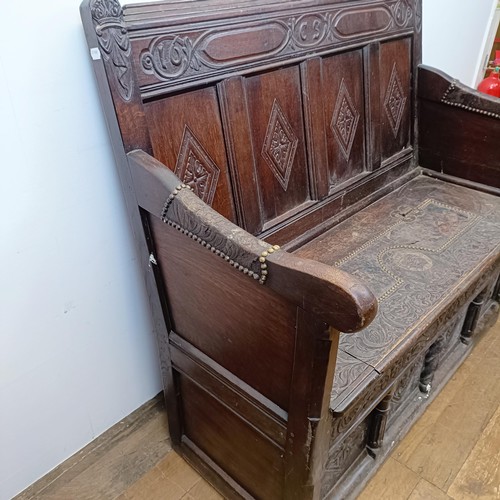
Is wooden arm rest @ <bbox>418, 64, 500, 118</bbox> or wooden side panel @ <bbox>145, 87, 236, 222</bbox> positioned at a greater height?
wooden side panel @ <bbox>145, 87, 236, 222</bbox>

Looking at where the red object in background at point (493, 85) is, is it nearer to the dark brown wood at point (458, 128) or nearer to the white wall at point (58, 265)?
the dark brown wood at point (458, 128)

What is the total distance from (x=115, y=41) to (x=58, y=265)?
0.50m

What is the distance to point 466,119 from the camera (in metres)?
1.57

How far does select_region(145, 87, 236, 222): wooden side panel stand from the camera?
954 mm

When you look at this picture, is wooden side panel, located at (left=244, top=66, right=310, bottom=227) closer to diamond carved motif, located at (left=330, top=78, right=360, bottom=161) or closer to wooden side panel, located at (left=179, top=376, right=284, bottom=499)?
diamond carved motif, located at (left=330, top=78, right=360, bottom=161)

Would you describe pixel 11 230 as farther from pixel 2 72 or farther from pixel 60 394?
pixel 60 394

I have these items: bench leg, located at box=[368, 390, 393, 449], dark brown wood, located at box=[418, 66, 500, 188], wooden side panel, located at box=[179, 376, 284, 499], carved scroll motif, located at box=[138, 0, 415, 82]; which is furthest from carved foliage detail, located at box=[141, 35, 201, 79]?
dark brown wood, located at box=[418, 66, 500, 188]

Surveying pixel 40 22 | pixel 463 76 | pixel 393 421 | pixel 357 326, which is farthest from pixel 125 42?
pixel 463 76

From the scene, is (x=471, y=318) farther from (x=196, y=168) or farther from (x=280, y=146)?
(x=196, y=168)

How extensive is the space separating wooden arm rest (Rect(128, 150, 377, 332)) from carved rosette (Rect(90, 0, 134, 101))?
0.13 meters

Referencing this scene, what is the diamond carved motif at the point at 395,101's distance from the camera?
1.52m

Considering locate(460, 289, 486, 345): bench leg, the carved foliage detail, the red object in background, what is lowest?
locate(460, 289, 486, 345): bench leg

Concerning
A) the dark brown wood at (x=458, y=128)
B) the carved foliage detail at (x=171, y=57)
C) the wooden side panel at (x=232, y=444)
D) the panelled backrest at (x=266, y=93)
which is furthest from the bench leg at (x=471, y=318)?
the carved foliage detail at (x=171, y=57)

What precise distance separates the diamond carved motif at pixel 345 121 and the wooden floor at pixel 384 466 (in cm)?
87
